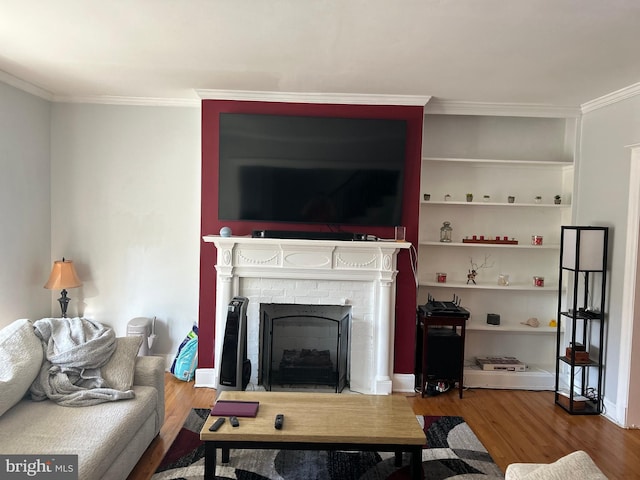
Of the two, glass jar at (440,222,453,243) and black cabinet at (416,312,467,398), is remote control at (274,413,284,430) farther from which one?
glass jar at (440,222,453,243)

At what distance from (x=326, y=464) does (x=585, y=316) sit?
2.38m

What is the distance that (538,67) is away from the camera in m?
2.88

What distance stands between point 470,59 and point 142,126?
2.86 m

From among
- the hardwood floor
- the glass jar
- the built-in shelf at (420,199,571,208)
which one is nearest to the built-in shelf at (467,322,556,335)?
the hardwood floor

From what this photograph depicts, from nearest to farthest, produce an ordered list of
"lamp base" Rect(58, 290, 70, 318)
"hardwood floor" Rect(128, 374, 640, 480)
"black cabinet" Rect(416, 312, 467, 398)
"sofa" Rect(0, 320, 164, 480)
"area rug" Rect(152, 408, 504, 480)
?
"sofa" Rect(0, 320, 164, 480) < "area rug" Rect(152, 408, 504, 480) < "hardwood floor" Rect(128, 374, 640, 480) < "black cabinet" Rect(416, 312, 467, 398) < "lamp base" Rect(58, 290, 70, 318)

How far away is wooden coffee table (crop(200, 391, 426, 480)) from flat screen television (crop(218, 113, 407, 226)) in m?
1.65

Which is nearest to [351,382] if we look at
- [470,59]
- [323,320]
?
[323,320]

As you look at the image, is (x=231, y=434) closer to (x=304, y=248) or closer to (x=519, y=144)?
(x=304, y=248)

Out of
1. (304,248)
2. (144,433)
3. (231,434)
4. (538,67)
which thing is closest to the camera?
(231,434)

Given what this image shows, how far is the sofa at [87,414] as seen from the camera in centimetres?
201

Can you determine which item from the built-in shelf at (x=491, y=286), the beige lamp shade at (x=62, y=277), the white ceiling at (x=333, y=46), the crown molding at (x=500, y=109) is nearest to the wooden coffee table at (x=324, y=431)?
the built-in shelf at (x=491, y=286)

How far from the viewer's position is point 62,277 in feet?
12.5

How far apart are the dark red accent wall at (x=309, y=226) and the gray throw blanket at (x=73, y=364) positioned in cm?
113

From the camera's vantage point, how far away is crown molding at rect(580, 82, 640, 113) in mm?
3229
